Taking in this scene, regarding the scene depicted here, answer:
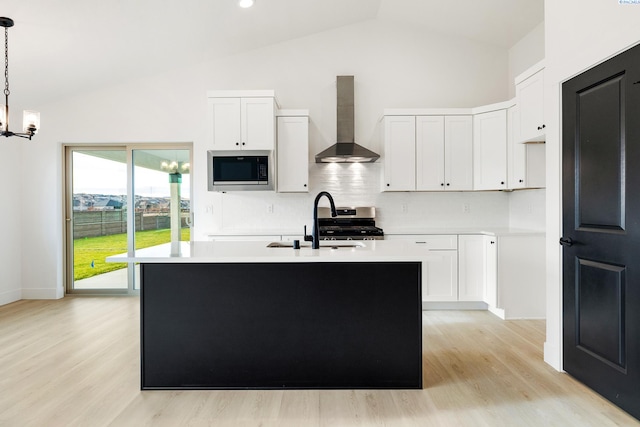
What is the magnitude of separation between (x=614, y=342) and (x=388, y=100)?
3.55 m

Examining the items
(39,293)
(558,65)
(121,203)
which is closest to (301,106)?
(121,203)

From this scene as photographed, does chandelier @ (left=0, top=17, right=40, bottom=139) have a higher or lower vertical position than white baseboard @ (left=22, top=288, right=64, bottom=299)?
higher

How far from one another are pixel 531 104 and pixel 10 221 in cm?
603

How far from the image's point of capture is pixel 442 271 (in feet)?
13.9

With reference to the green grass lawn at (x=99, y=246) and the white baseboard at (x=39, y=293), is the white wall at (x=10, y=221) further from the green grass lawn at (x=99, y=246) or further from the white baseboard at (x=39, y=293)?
the green grass lawn at (x=99, y=246)

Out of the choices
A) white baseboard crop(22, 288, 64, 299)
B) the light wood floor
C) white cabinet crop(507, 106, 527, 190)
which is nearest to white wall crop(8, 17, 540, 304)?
white baseboard crop(22, 288, 64, 299)

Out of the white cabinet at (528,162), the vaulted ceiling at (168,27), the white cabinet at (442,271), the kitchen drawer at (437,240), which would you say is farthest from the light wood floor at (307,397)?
the vaulted ceiling at (168,27)

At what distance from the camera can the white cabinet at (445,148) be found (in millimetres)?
4492

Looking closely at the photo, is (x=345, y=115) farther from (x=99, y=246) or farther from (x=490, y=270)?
(x=99, y=246)

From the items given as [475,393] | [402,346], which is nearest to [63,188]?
[402,346]

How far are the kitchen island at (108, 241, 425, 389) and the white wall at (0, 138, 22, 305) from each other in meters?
3.52

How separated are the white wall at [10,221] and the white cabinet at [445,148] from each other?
4929mm

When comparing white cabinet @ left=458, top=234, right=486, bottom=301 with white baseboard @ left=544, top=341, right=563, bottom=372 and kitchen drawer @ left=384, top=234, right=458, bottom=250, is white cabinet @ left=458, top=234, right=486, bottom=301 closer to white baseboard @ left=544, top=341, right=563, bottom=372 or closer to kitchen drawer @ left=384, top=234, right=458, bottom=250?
kitchen drawer @ left=384, top=234, right=458, bottom=250

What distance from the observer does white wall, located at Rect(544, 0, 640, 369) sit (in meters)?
2.28
